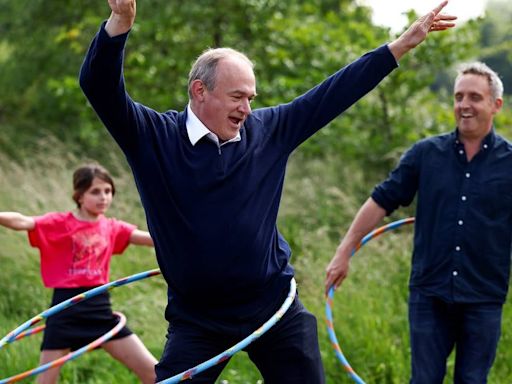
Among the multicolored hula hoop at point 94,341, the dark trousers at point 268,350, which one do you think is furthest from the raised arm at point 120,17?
the multicolored hula hoop at point 94,341

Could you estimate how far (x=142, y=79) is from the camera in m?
13.1

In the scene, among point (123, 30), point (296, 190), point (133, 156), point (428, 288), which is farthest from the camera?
point (296, 190)

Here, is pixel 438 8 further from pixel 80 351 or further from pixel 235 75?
pixel 80 351

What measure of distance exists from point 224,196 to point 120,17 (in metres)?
0.95

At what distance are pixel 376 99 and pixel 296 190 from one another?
58.9 inches

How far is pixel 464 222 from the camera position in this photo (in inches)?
223

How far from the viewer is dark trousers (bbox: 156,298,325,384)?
4.57 metres

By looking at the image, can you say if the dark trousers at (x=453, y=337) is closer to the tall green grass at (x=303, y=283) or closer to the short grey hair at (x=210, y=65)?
the tall green grass at (x=303, y=283)

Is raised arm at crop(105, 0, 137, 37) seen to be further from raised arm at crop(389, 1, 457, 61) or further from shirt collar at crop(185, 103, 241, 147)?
raised arm at crop(389, 1, 457, 61)

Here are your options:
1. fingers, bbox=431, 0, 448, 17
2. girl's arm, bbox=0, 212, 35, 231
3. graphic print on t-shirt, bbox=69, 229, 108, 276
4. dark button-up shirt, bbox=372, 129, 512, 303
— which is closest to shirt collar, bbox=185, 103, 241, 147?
fingers, bbox=431, 0, 448, 17

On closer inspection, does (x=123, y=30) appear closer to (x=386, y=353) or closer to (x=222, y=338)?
(x=222, y=338)

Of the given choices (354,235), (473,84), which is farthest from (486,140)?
(354,235)

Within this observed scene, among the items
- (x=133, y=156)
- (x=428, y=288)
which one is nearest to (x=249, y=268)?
(x=133, y=156)

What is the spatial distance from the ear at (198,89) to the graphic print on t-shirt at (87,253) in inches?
Answer: 96.3
